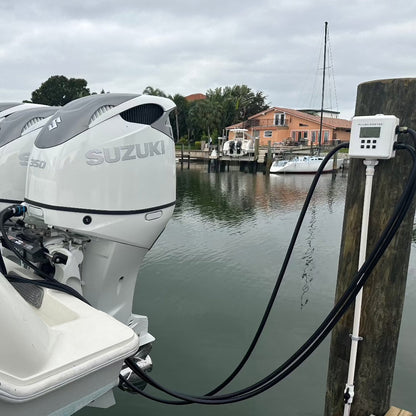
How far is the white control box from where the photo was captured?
4.70ft

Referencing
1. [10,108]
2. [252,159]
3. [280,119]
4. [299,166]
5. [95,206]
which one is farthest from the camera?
[280,119]

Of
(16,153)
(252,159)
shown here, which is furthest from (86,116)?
(252,159)

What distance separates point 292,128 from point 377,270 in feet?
121

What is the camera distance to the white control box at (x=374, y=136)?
1.43 meters

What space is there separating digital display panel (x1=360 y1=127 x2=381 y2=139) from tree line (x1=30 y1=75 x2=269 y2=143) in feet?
132

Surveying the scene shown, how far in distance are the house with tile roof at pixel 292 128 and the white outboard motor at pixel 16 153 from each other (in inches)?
1247

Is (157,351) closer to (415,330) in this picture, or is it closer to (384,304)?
(384,304)

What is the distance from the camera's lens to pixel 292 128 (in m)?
36.9

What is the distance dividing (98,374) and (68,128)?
1370 mm

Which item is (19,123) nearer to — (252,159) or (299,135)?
(252,159)

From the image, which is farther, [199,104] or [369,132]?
[199,104]

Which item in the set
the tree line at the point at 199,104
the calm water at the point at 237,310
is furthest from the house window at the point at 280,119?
the calm water at the point at 237,310

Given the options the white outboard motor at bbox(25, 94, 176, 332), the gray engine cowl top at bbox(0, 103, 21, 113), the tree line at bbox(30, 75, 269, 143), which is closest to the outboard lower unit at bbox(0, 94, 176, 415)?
the white outboard motor at bbox(25, 94, 176, 332)

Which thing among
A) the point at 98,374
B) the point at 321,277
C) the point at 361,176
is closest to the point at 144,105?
the point at 361,176
